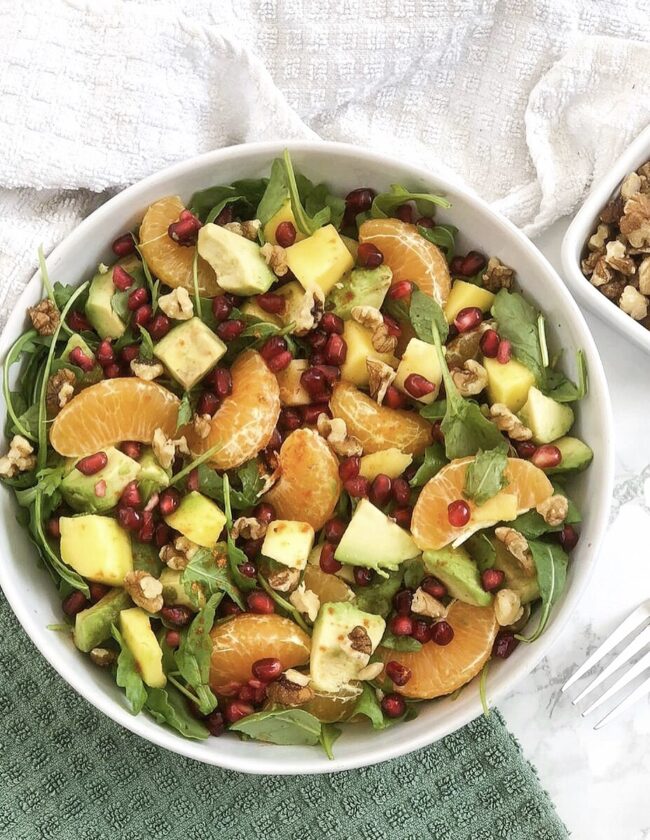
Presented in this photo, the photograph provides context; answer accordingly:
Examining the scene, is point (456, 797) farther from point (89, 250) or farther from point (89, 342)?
point (89, 250)

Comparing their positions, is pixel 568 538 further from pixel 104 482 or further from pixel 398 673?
pixel 104 482

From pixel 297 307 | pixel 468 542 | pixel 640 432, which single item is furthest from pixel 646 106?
pixel 468 542

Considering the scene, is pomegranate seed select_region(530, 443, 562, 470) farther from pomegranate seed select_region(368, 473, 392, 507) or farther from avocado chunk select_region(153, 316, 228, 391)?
avocado chunk select_region(153, 316, 228, 391)

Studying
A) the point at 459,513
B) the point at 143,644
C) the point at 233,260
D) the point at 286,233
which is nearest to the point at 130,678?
the point at 143,644

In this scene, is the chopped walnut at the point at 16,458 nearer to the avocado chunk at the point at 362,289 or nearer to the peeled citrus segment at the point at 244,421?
the peeled citrus segment at the point at 244,421

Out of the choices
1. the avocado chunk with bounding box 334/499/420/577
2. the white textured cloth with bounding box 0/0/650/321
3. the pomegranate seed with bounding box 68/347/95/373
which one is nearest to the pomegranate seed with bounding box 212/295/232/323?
the pomegranate seed with bounding box 68/347/95/373

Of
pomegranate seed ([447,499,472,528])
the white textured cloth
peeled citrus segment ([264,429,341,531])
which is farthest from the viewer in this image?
the white textured cloth
